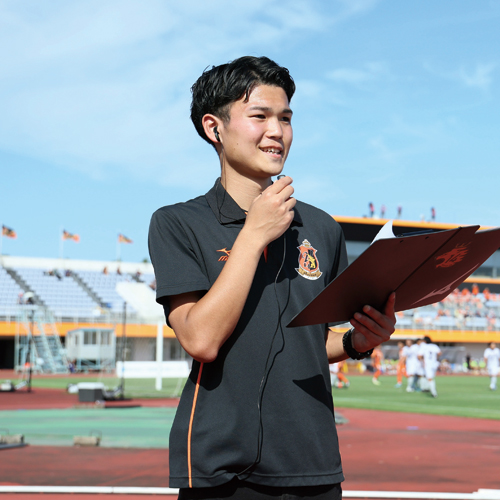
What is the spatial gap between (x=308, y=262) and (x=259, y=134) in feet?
1.39

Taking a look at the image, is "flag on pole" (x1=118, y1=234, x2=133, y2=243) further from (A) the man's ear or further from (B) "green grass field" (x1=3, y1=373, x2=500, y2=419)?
(A) the man's ear

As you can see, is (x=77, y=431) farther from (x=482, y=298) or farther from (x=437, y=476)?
(x=482, y=298)

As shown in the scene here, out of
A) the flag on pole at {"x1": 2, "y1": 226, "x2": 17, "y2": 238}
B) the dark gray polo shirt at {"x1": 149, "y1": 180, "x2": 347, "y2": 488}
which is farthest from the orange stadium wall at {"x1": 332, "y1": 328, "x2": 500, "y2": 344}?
the dark gray polo shirt at {"x1": 149, "y1": 180, "x2": 347, "y2": 488}

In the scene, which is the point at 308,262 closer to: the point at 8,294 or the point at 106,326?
the point at 106,326

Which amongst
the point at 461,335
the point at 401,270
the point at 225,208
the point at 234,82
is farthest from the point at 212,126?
the point at 461,335

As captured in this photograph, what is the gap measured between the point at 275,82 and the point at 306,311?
2.66ft

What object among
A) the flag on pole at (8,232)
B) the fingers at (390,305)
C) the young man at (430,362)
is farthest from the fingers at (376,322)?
the flag on pole at (8,232)

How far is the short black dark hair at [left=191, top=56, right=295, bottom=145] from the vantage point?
2.20 m

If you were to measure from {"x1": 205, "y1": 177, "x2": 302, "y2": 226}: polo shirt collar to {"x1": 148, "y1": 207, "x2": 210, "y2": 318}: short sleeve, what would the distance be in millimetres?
135

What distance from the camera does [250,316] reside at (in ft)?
6.41

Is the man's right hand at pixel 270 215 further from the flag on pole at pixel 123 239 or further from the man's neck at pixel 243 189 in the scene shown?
the flag on pole at pixel 123 239

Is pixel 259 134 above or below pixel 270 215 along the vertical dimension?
above

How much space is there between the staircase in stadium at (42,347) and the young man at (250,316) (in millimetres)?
37959

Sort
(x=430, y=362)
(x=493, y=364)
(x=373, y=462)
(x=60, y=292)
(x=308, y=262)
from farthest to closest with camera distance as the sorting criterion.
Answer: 1. (x=60, y=292)
2. (x=493, y=364)
3. (x=430, y=362)
4. (x=373, y=462)
5. (x=308, y=262)
